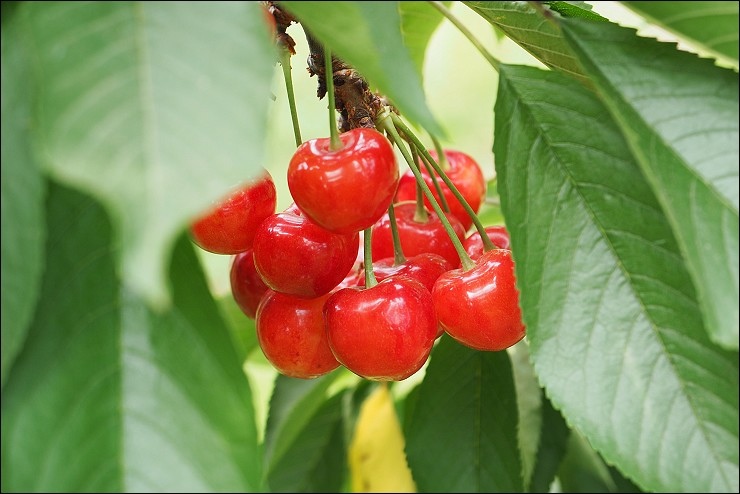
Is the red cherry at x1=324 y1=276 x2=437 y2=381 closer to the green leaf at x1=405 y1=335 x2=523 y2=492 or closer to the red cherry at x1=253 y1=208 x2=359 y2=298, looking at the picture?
the red cherry at x1=253 y1=208 x2=359 y2=298

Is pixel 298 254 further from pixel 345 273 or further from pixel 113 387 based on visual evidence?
pixel 113 387

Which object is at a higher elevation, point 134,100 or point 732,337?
point 134,100

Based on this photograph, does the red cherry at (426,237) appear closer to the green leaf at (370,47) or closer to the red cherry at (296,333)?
the red cherry at (296,333)

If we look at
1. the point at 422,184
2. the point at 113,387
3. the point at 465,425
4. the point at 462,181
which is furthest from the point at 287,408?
the point at 113,387

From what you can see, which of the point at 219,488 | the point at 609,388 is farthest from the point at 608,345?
the point at 219,488

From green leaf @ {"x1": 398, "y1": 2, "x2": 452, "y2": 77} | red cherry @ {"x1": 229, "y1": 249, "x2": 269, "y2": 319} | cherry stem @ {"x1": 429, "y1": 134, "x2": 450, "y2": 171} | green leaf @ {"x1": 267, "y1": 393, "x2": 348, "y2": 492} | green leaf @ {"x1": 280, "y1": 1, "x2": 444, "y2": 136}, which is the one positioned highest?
green leaf @ {"x1": 280, "y1": 1, "x2": 444, "y2": 136}

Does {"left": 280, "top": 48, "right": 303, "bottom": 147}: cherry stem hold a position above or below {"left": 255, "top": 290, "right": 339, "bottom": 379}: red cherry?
above

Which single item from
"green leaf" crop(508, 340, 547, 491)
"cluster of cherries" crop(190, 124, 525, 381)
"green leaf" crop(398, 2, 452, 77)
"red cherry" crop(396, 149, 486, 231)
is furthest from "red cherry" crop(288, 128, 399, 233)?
"green leaf" crop(398, 2, 452, 77)

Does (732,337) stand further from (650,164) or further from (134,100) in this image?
(134,100)
